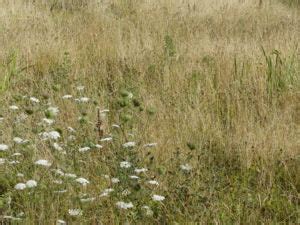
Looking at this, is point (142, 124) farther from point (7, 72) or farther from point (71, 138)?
point (7, 72)

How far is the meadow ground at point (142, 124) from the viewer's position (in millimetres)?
2886

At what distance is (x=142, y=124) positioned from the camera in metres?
4.09

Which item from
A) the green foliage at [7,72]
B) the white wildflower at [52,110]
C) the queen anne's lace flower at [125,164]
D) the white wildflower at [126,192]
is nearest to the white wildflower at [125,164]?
the queen anne's lace flower at [125,164]

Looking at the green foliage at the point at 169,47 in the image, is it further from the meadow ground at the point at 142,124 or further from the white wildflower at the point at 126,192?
the white wildflower at the point at 126,192

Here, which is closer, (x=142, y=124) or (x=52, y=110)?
(x=52, y=110)

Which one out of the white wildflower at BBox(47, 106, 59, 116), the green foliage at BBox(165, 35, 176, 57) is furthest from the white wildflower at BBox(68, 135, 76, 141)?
the green foliage at BBox(165, 35, 176, 57)

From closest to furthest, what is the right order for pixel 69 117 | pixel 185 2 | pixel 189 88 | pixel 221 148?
pixel 221 148, pixel 69 117, pixel 189 88, pixel 185 2

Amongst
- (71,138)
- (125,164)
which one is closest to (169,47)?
(71,138)

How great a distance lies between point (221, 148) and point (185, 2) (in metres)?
7.14

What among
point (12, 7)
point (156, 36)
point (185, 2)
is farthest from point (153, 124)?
point (185, 2)

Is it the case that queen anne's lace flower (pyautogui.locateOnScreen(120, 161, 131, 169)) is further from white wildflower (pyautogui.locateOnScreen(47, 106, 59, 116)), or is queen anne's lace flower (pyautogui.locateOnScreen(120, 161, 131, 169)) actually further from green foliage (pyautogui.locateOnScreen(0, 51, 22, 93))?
green foliage (pyautogui.locateOnScreen(0, 51, 22, 93))

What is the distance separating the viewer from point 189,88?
506 cm

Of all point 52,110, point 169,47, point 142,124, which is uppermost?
point 52,110

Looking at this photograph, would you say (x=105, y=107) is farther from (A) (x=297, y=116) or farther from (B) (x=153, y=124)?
(A) (x=297, y=116)
